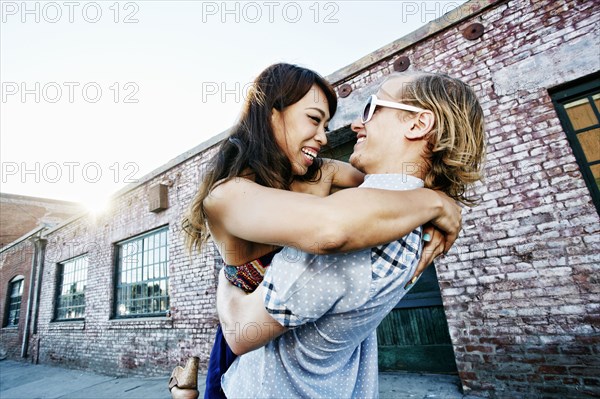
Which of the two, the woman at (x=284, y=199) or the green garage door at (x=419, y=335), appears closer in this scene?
the woman at (x=284, y=199)

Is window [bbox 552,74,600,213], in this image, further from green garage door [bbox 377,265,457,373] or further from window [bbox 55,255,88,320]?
window [bbox 55,255,88,320]

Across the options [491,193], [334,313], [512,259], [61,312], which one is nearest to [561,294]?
[512,259]

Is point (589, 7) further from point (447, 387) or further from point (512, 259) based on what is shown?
point (447, 387)

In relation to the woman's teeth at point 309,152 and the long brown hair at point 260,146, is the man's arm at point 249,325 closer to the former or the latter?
the long brown hair at point 260,146

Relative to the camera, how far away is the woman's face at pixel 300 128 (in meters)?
1.43

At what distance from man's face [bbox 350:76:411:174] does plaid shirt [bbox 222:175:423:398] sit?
12 cm

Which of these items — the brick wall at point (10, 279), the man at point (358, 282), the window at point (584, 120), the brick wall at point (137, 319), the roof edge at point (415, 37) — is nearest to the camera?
the man at point (358, 282)

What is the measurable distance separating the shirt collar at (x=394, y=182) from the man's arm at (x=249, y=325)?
19.1 inches

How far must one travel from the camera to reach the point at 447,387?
11.2 ft

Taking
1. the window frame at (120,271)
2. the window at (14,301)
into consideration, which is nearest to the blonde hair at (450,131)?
the window frame at (120,271)

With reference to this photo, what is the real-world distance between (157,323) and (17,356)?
10.7 m

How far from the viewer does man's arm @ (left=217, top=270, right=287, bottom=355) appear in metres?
0.83

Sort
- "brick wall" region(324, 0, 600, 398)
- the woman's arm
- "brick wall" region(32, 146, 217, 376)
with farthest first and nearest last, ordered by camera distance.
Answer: "brick wall" region(32, 146, 217, 376) < "brick wall" region(324, 0, 600, 398) < the woman's arm

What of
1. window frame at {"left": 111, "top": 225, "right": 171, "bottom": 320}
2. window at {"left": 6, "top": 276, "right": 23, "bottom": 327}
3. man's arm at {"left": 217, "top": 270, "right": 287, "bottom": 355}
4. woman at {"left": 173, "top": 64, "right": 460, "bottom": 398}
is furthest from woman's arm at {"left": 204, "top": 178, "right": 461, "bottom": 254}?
window at {"left": 6, "top": 276, "right": 23, "bottom": 327}
